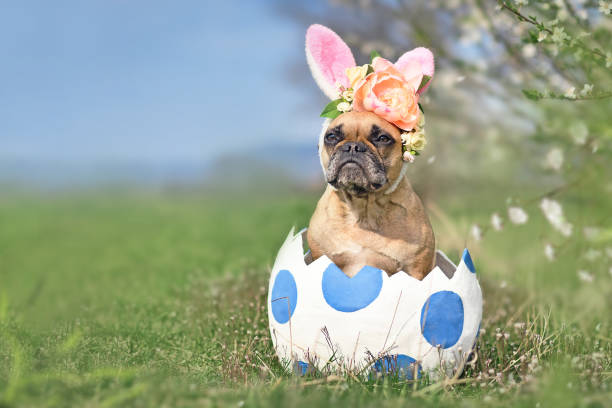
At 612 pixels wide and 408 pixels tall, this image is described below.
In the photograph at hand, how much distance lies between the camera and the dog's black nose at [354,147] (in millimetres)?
3057

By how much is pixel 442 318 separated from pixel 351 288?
0.49m

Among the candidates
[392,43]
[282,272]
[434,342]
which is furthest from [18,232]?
[434,342]

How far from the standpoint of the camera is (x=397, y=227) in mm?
3236

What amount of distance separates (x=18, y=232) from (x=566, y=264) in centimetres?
766

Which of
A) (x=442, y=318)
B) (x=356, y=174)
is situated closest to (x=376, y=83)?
(x=356, y=174)

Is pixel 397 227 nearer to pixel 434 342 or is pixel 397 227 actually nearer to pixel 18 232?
pixel 434 342

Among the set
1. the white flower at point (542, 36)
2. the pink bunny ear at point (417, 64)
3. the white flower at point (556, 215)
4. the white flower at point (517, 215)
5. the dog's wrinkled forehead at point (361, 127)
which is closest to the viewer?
the dog's wrinkled forehead at point (361, 127)

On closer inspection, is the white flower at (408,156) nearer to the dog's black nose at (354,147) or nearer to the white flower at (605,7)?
the dog's black nose at (354,147)

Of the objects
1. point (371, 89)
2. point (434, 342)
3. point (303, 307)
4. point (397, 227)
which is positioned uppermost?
point (371, 89)

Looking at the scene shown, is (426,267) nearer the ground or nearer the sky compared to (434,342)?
nearer the sky

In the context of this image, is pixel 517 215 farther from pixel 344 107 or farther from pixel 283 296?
pixel 283 296

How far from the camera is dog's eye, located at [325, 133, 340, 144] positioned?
321cm

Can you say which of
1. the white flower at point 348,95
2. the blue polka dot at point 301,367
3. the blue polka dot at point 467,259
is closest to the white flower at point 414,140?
the white flower at point 348,95

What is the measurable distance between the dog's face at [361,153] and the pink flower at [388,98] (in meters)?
0.05
